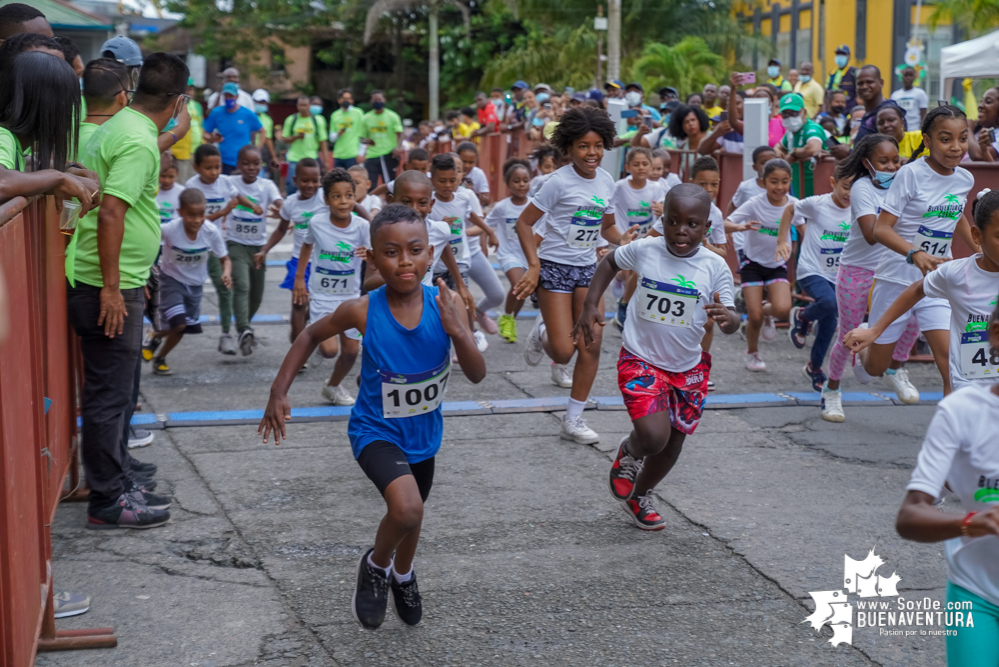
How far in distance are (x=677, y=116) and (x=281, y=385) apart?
9.66m

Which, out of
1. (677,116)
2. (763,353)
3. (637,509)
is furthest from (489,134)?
(637,509)

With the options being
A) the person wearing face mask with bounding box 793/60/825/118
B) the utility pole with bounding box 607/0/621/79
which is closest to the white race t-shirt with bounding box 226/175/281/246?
the person wearing face mask with bounding box 793/60/825/118

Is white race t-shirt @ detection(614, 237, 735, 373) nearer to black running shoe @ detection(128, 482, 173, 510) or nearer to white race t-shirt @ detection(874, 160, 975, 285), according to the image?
white race t-shirt @ detection(874, 160, 975, 285)

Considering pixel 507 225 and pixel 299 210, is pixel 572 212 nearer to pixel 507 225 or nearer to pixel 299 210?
pixel 299 210

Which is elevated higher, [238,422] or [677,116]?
[677,116]

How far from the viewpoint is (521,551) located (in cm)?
496

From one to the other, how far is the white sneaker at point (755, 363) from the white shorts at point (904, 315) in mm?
2218

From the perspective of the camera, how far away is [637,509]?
5254mm

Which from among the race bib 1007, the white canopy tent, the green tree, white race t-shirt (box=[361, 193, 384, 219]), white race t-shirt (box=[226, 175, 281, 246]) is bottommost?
the race bib 1007

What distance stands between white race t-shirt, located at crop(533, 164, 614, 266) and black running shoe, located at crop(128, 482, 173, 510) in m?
2.97

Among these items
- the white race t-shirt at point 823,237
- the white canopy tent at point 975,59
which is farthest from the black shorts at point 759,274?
the white canopy tent at point 975,59

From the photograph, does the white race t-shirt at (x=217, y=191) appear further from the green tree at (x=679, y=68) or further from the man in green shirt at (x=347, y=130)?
the green tree at (x=679, y=68)

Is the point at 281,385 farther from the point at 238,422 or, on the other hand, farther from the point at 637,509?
the point at 238,422

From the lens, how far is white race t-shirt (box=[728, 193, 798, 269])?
9.05 metres
